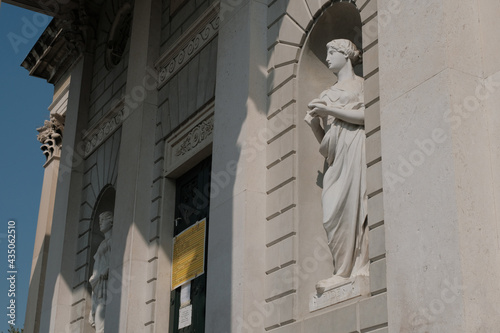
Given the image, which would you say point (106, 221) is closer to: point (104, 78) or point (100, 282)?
point (100, 282)

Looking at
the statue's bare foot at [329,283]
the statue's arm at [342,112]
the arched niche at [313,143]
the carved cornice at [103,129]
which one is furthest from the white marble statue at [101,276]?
the statue's arm at [342,112]

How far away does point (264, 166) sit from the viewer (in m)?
14.9

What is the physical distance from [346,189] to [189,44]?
7021mm

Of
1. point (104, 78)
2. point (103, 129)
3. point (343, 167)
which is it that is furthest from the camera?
point (104, 78)

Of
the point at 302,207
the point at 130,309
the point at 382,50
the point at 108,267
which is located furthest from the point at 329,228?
the point at 108,267

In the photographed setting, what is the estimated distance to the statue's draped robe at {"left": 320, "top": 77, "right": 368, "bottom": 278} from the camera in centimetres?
1282

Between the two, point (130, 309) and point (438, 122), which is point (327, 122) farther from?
point (130, 309)

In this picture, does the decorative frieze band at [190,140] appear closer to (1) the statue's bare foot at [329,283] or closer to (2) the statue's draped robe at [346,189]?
(2) the statue's draped robe at [346,189]

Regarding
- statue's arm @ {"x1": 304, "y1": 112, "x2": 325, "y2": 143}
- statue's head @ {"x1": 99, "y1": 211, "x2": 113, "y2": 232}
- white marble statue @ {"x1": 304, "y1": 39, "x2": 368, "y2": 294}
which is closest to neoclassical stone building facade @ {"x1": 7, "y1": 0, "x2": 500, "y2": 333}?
statue's arm @ {"x1": 304, "y1": 112, "x2": 325, "y2": 143}

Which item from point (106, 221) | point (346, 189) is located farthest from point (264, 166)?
point (106, 221)

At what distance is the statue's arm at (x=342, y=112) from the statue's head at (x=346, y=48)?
1075 mm

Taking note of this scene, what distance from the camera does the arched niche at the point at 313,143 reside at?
44.7 ft

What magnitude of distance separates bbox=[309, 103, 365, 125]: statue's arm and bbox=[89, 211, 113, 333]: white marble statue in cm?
822

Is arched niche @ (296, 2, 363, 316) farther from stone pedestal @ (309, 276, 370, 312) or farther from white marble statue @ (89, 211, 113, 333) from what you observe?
white marble statue @ (89, 211, 113, 333)
